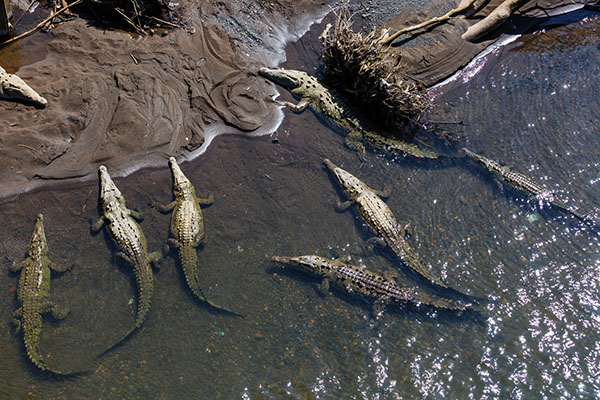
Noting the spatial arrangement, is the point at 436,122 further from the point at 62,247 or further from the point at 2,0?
the point at 2,0

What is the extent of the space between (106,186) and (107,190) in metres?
0.09

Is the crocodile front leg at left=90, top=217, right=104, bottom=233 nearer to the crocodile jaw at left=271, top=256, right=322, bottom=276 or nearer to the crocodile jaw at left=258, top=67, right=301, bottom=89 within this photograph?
the crocodile jaw at left=271, top=256, right=322, bottom=276

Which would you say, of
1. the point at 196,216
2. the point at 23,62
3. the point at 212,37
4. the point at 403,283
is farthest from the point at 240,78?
the point at 403,283

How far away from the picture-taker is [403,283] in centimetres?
623

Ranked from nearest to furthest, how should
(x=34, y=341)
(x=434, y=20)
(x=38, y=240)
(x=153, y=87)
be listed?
(x=34, y=341) < (x=38, y=240) < (x=153, y=87) < (x=434, y=20)

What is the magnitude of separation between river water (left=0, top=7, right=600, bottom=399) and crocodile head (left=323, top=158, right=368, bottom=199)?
0.17 metres

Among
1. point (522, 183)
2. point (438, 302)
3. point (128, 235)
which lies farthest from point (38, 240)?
→ point (522, 183)

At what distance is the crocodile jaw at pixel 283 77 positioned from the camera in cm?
823

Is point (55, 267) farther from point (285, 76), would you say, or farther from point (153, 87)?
point (285, 76)

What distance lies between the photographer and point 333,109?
8.08 meters

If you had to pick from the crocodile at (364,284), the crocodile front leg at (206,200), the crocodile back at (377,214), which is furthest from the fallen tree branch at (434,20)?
the crocodile at (364,284)

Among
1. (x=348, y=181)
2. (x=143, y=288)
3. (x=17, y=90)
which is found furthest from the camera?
(x=348, y=181)

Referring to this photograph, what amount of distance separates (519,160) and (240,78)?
577 centimetres

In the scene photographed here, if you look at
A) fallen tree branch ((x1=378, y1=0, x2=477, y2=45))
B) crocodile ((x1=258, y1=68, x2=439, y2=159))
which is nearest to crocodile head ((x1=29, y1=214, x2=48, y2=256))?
crocodile ((x1=258, y1=68, x2=439, y2=159))
